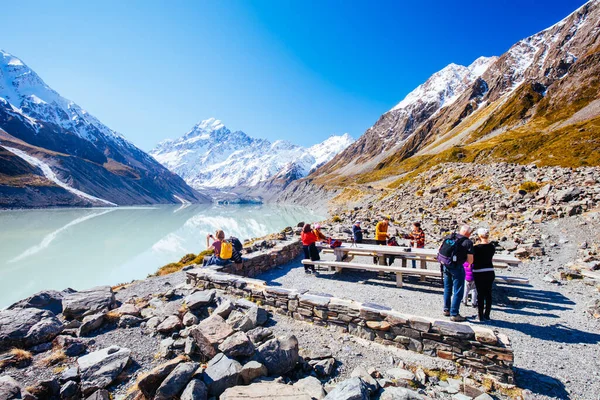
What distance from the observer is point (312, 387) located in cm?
439

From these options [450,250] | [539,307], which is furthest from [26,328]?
[539,307]

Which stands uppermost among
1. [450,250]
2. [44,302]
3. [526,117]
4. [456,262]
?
[526,117]

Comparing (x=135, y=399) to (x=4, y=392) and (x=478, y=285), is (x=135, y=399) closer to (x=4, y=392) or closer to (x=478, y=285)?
(x=4, y=392)

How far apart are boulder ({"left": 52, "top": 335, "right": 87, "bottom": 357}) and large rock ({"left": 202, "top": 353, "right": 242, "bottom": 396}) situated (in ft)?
10.5

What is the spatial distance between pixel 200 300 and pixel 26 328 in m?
3.54

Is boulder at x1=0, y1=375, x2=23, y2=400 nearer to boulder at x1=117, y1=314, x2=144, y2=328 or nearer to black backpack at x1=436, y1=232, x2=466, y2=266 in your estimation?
boulder at x1=117, y1=314, x2=144, y2=328

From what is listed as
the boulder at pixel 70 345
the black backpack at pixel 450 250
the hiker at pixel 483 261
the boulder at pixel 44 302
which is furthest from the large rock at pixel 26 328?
the hiker at pixel 483 261

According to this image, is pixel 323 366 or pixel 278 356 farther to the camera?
pixel 323 366

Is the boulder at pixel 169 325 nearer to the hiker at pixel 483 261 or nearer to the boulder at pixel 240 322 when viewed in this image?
the boulder at pixel 240 322

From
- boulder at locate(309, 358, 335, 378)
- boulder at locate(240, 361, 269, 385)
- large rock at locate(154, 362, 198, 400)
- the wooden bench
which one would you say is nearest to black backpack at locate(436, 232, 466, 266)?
the wooden bench

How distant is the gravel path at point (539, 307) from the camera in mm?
4848

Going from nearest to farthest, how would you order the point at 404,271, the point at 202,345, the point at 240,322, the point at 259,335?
the point at 202,345 → the point at 259,335 → the point at 240,322 → the point at 404,271

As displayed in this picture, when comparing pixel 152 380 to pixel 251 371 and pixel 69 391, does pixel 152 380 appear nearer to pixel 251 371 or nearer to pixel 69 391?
pixel 69 391

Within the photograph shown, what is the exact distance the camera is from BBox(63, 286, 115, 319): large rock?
7312mm
